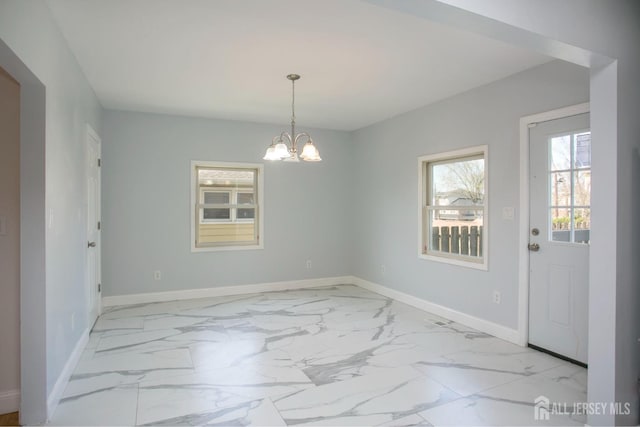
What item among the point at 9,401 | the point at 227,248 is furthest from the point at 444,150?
the point at 9,401

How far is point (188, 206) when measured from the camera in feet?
17.8

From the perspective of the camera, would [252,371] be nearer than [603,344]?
No

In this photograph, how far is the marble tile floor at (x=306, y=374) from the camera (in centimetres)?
245

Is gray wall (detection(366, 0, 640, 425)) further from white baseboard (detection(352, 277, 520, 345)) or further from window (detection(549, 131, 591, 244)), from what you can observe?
white baseboard (detection(352, 277, 520, 345))

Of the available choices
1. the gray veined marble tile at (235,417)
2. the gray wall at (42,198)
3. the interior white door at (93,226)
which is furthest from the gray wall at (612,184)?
the interior white door at (93,226)

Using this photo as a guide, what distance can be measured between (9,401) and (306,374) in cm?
192

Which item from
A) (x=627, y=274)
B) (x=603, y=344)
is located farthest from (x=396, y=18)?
(x=603, y=344)

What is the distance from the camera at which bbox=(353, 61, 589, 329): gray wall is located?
3584mm

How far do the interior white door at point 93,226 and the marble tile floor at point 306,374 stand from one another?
297mm

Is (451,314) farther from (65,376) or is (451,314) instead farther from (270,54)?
(65,376)

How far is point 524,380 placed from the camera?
292 cm

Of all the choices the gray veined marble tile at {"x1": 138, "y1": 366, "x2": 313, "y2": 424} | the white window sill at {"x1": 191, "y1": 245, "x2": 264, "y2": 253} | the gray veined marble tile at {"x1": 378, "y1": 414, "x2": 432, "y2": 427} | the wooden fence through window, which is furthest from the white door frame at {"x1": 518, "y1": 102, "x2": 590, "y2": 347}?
the white window sill at {"x1": 191, "y1": 245, "x2": 264, "y2": 253}

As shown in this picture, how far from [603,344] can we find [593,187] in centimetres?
89

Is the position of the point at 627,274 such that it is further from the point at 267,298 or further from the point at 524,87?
the point at 267,298
